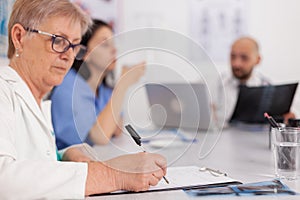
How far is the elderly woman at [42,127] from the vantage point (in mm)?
797

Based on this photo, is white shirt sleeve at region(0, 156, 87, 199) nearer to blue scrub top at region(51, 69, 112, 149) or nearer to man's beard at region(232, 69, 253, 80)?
blue scrub top at region(51, 69, 112, 149)

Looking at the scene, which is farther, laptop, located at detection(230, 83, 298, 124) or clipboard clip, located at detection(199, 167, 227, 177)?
laptop, located at detection(230, 83, 298, 124)

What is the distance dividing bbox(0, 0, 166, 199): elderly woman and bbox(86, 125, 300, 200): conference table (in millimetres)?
50

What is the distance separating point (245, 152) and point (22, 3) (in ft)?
3.18

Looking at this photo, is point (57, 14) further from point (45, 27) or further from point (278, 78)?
point (278, 78)

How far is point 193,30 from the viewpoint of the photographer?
3.56 metres

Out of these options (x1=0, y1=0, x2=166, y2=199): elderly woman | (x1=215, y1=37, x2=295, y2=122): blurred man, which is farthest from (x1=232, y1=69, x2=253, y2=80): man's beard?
(x1=0, y1=0, x2=166, y2=199): elderly woman

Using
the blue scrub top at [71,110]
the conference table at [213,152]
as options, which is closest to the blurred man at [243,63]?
the conference table at [213,152]

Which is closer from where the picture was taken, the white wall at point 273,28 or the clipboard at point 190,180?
the clipboard at point 190,180

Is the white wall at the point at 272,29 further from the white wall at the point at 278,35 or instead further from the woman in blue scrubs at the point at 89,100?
the woman in blue scrubs at the point at 89,100

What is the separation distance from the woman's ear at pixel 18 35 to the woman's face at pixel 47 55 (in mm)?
Answer: 11

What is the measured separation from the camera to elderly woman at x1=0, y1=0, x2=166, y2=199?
0.80 m

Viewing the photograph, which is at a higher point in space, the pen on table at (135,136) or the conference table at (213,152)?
the pen on table at (135,136)

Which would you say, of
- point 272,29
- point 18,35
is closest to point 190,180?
point 18,35
